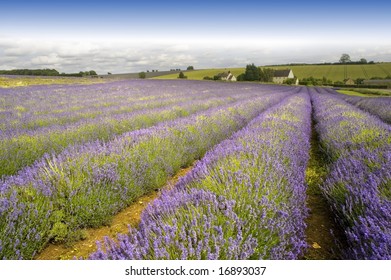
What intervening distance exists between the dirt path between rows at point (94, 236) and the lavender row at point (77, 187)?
10 centimetres

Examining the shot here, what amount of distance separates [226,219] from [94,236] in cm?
166

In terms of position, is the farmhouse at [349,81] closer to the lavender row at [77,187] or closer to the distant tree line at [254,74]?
the distant tree line at [254,74]

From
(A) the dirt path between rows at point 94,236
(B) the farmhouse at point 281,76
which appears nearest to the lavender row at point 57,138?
(A) the dirt path between rows at point 94,236

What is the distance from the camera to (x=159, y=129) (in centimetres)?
516

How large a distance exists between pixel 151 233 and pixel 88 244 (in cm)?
129

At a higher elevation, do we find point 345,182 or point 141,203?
point 345,182

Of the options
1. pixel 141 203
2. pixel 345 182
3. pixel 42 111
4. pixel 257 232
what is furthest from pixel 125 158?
pixel 42 111

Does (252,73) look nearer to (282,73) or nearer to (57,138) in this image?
(282,73)

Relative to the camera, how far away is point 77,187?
283 cm

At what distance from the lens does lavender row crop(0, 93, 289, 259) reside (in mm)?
2275

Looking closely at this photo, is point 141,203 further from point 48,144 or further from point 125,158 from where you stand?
point 48,144

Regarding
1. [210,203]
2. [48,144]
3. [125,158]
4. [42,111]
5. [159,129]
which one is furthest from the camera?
[42,111]

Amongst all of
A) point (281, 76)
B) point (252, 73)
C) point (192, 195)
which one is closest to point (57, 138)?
point (192, 195)
